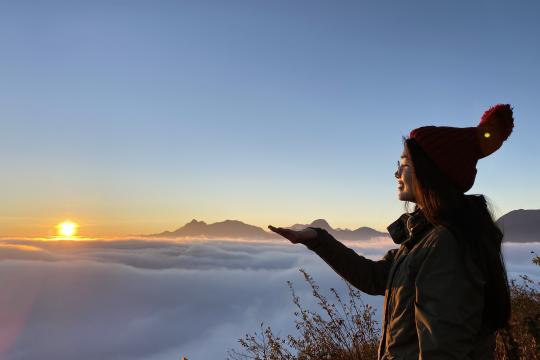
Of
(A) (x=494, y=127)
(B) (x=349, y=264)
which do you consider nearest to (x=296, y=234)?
(B) (x=349, y=264)

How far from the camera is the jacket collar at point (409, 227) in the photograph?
200 centimetres

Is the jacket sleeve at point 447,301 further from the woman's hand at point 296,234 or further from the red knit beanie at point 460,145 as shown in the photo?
the woman's hand at point 296,234

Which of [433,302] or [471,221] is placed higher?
[471,221]

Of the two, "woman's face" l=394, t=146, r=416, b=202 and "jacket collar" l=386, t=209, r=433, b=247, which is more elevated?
"woman's face" l=394, t=146, r=416, b=202

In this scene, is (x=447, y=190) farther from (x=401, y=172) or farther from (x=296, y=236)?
(x=296, y=236)

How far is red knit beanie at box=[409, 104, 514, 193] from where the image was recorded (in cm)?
198

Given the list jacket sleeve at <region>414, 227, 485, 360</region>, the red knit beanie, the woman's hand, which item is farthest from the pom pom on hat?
the woman's hand

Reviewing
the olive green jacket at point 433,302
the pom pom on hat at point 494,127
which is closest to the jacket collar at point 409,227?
the olive green jacket at point 433,302

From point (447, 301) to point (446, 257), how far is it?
17 centimetres

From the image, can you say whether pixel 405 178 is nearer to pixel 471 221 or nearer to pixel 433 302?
pixel 471 221

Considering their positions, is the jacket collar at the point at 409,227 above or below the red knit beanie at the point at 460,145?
below

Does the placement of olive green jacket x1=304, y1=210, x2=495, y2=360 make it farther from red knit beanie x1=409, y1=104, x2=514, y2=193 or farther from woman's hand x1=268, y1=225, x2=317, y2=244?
woman's hand x1=268, y1=225, x2=317, y2=244

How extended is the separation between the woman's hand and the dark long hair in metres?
0.67

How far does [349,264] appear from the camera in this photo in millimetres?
2455
